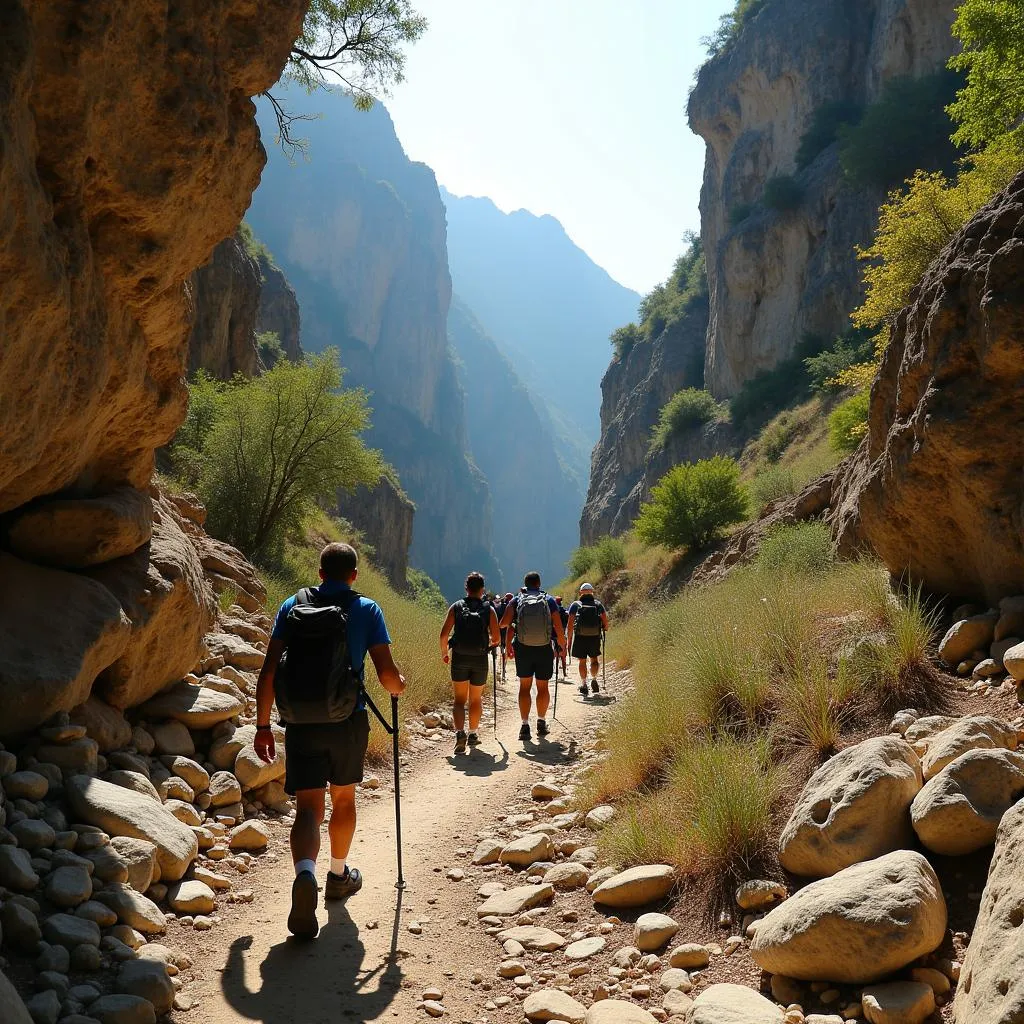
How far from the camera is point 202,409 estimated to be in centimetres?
1692

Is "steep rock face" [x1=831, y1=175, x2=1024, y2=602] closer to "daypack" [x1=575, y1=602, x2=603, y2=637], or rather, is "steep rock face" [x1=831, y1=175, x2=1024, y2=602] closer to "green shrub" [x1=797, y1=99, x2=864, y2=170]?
"daypack" [x1=575, y1=602, x2=603, y2=637]

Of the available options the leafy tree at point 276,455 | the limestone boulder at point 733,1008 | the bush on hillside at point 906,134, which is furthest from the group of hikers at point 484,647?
the bush on hillside at point 906,134

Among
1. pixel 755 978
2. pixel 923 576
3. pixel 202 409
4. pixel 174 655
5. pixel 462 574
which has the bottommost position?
pixel 755 978

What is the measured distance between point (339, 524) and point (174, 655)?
21.7m

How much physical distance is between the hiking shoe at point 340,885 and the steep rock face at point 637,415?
45.6m

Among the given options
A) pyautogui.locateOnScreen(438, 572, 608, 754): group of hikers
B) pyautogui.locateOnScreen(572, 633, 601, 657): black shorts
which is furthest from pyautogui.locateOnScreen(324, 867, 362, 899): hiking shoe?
pyautogui.locateOnScreen(572, 633, 601, 657): black shorts

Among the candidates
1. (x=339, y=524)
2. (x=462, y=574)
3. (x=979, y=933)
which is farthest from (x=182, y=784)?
(x=462, y=574)

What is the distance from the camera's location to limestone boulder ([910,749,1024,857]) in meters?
3.21

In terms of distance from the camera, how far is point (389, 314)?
4926 inches

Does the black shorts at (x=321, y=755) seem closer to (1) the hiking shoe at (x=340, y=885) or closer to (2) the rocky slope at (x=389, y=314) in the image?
(1) the hiking shoe at (x=340, y=885)

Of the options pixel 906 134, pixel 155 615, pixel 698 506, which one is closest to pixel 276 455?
pixel 155 615

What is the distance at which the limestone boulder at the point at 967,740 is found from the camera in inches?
144

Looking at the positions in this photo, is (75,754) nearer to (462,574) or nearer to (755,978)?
(755,978)

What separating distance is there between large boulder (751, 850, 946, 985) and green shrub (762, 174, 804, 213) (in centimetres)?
4323
